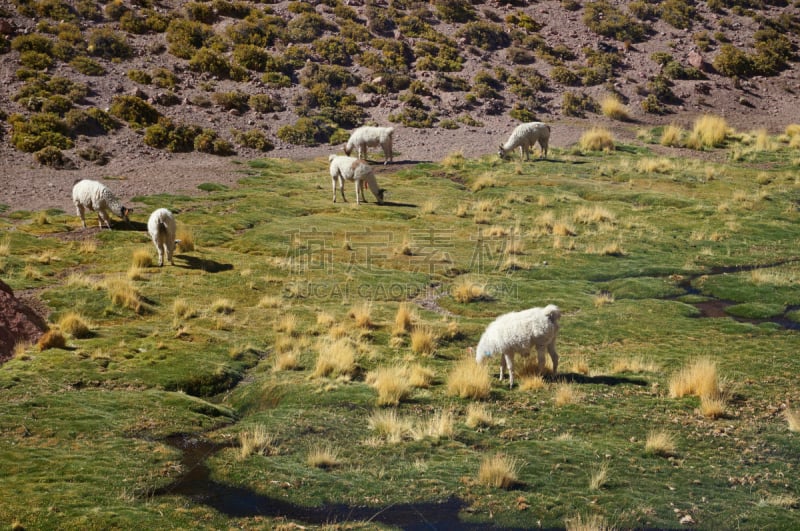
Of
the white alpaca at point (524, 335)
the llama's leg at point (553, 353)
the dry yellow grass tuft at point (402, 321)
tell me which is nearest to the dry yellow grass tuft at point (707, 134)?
the dry yellow grass tuft at point (402, 321)

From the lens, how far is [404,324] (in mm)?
17984

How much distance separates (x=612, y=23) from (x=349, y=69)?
2584 cm

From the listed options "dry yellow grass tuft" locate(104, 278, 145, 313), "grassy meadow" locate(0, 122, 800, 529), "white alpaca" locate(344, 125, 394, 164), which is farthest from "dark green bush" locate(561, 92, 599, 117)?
"dry yellow grass tuft" locate(104, 278, 145, 313)

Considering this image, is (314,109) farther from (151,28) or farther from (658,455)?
(658,455)

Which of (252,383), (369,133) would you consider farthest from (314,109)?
(252,383)

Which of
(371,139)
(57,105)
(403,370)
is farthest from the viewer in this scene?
(57,105)

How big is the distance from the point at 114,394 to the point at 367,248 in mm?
13821

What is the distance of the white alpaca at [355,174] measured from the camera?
103ft

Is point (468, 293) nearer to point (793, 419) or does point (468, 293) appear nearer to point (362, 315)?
point (362, 315)

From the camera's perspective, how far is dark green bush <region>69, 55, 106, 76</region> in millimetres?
46625

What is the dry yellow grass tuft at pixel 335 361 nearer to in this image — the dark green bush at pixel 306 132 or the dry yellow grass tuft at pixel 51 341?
the dry yellow grass tuft at pixel 51 341

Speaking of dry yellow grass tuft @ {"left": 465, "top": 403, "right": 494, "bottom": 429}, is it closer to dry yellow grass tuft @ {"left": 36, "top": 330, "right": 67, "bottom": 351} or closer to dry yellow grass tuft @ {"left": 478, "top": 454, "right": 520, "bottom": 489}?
dry yellow grass tuft @ {"left": 478, "top": 454, "right": 520, "bottom": 489}

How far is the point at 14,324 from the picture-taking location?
14898 mm

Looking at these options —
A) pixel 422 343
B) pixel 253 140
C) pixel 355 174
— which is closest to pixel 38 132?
pixel 253 140
